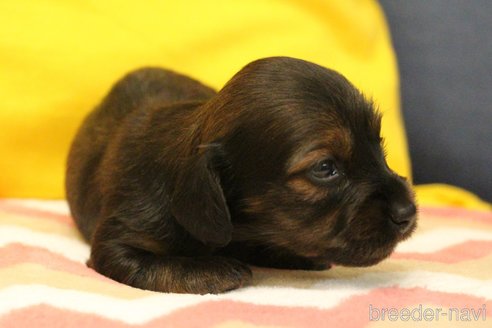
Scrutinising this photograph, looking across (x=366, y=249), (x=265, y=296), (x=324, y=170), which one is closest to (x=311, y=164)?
(x=324, y=170)

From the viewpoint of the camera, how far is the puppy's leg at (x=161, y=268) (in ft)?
8.50

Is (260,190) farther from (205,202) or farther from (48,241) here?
(48,241)

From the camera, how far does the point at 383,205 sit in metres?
2.52

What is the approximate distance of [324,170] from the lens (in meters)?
2.50

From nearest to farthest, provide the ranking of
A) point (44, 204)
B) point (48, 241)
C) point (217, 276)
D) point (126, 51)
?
1. point (217, 276)
2. point (48, 241)
3. point (44, 204)
4. point (126, 51)

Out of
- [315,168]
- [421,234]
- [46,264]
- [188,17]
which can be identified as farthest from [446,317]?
[188,17]

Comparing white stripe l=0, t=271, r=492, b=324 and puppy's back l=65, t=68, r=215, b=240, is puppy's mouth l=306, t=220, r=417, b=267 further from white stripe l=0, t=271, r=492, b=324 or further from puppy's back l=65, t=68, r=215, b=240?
puppy's back l=65, t=68, r=215, b=240

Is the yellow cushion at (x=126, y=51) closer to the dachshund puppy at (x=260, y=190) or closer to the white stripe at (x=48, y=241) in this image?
the white stripe at (x=48, y=241)

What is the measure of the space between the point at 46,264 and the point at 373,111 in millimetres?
1256

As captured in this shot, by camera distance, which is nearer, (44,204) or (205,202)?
(205,202)

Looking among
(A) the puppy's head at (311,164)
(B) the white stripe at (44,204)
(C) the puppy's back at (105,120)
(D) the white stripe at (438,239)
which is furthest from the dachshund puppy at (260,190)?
(B) the white stripe at (44,204)

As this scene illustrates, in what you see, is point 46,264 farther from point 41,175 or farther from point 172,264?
point 41,175

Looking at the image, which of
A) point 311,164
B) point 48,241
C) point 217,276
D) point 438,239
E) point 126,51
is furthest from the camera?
point 126,51

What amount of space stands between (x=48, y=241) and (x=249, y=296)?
1012 mm
